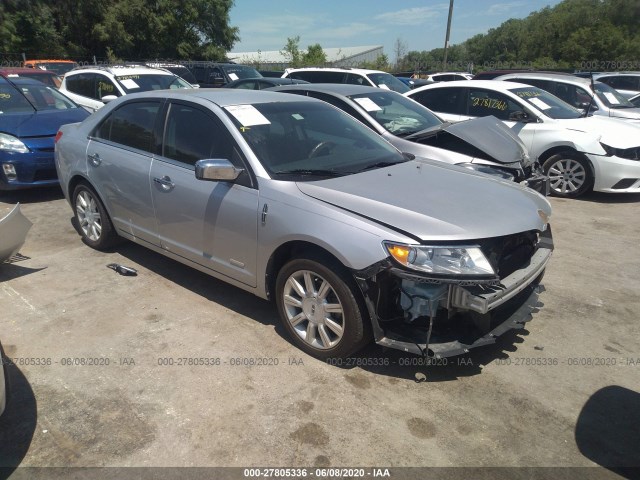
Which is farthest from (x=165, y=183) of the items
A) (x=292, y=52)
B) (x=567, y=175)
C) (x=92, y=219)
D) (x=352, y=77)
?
(x=292, y=52)

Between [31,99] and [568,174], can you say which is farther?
[31,99]

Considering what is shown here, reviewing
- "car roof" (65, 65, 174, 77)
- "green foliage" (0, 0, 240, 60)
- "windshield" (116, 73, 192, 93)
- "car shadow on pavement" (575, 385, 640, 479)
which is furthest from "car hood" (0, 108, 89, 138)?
"green foliage" (0, 0, 240, 60)

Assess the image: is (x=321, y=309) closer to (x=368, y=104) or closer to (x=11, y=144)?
(x=368, y=104)

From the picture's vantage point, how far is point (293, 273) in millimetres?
3357

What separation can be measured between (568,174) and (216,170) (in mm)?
6267

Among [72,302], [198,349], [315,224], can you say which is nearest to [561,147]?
[315,224]

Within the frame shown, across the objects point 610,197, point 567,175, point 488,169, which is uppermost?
point 488,169

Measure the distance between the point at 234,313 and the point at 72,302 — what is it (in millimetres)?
1400

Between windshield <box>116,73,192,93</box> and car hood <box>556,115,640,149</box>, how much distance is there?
7288 millimetres

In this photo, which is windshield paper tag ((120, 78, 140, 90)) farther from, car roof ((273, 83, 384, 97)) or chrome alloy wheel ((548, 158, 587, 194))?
chrome alloy wheel ((548, 158, 587, 194))

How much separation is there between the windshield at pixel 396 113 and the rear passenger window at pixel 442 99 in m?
1.52

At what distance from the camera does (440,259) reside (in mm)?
2863

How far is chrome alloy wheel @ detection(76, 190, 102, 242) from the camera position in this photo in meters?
5.08

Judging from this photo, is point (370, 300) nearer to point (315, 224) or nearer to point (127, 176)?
point (315, 224)
